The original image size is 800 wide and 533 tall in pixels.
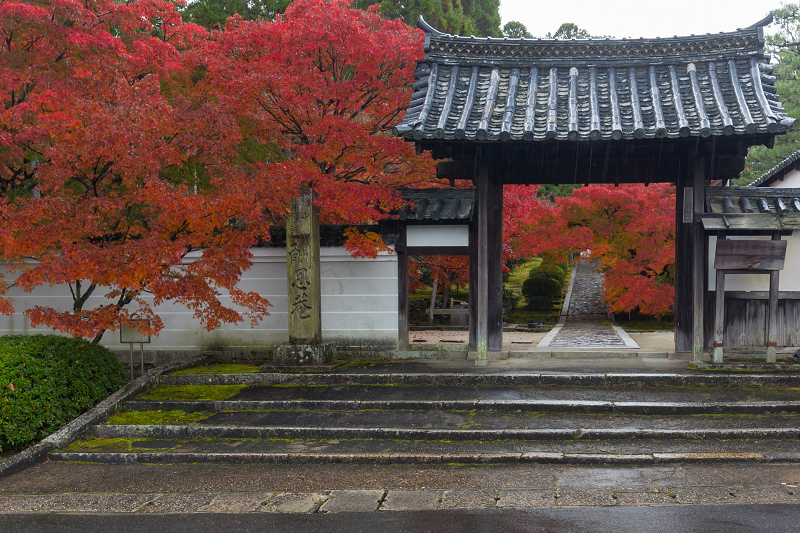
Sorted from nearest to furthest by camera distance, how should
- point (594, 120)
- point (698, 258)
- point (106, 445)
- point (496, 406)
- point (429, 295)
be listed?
point (106, 445), point (496, 406), point (594, 120), point (698, 258), point (429, 295)

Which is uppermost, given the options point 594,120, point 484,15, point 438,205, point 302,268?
point 484,15

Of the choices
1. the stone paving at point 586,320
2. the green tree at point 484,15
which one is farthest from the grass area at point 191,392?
the green tree at point 484,15

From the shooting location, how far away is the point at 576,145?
11.9 m

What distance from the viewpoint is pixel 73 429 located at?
9406mm

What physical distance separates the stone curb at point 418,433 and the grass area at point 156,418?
27 centimetres

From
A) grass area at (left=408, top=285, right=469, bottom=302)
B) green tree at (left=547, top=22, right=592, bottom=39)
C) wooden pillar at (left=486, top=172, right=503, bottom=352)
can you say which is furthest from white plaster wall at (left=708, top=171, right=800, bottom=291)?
green tree at (left=547, top=22, right=592, bottom=39)

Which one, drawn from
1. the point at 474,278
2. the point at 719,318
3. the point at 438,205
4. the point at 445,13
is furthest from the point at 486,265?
the point at 445,13

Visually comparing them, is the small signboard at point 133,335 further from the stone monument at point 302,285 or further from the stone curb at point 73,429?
the stone monument at point 302,285

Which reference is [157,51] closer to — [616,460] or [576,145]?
[576,145]

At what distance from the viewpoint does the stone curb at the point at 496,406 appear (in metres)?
9.50

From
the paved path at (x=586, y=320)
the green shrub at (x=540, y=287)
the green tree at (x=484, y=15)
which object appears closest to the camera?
the paved path at (x=586, y=320)

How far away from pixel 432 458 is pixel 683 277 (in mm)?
7304

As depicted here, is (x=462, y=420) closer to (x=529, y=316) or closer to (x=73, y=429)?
(x=73, y=429)

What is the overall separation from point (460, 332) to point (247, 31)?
12248mm
